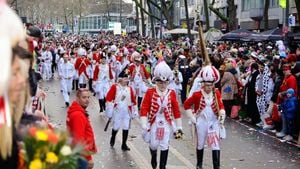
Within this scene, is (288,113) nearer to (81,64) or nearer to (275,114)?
(275,114)

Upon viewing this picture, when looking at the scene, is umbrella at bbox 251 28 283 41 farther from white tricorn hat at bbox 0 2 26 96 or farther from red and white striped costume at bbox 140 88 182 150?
white tricorn hat at bbox 0 2 26 96

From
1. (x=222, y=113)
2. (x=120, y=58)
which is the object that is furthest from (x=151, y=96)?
(x=120, y=58)

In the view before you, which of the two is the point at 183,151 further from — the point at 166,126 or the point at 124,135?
the point at 166,126

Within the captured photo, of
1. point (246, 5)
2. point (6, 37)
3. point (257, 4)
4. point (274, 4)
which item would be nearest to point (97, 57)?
point (6, 37)

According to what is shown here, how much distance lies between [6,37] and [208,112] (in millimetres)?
7350

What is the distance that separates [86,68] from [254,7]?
3269 centimetres

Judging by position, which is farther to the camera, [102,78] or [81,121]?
Result: [102,78]

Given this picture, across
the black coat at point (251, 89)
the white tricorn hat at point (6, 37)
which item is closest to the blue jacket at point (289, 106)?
the black coat at point (251, 89)

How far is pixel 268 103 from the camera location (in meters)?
15.4

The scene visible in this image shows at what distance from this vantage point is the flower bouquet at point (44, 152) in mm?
3582

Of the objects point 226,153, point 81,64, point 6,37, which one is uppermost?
point 6,37

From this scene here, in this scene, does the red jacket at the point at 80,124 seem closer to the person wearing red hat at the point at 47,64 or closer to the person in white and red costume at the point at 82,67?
the person in white and red costume at the point at 82,67

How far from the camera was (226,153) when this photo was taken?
12.0 meters

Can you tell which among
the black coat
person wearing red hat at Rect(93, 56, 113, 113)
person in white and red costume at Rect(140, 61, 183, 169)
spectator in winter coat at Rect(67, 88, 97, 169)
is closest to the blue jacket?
the black coat
